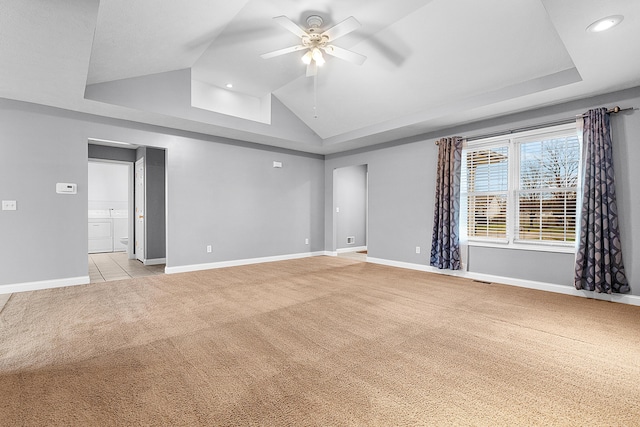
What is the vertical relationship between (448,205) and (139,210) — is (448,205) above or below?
above

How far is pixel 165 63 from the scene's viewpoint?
418cm

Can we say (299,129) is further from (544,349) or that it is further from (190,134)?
(544,349)

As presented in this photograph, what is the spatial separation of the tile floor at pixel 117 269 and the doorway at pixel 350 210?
404 cm

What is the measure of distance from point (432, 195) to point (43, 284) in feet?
19.8

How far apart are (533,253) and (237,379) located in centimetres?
428

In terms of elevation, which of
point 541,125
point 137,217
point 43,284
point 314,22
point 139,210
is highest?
point 314,22

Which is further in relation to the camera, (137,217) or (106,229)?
(106,229)

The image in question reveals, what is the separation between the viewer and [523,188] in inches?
174

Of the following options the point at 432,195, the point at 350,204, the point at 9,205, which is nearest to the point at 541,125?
the point at 432,195

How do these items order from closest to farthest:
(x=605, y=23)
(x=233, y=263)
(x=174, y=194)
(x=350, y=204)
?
(x=605, y=23) → (x=174, y=194) → (x=233, y=263) → (x=350, y=204)

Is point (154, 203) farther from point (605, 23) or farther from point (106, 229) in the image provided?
point (605, 23)

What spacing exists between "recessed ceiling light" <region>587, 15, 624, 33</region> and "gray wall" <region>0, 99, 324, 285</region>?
5211mm

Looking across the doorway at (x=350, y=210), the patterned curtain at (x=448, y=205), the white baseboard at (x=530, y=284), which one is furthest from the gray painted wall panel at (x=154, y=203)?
the patterned curtain at (x=448, y=205)

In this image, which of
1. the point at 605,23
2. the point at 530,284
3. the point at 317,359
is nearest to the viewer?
the point at 317,359
